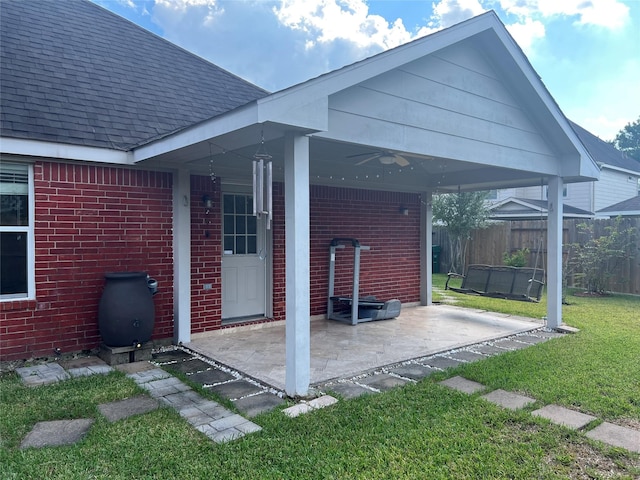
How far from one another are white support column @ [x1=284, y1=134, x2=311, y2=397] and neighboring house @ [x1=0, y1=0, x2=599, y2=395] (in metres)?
0.01

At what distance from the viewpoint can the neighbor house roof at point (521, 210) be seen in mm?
16836

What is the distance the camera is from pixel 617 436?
3.38 meters

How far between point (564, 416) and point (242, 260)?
4.80 metres

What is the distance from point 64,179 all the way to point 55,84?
155 centimetres

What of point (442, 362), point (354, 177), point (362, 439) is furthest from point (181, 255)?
point (362, 439)

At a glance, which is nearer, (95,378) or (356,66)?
(356,66)

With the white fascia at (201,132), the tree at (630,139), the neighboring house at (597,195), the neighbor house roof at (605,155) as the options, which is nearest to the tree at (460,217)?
the neighboring house at (597,195)

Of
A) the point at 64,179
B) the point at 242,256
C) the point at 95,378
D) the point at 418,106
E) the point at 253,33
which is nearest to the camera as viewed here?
the point at 95,378

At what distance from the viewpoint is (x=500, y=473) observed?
284cm

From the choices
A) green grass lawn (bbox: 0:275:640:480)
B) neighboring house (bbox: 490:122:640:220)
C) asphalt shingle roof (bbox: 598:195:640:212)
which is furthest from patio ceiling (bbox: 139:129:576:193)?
asphalt shingle roof (bbox: 598:195:640:212)

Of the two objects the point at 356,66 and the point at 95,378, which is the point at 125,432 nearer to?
the point at 95,378

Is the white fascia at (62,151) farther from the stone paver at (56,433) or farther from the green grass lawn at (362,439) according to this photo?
the stone paver at (56,433)

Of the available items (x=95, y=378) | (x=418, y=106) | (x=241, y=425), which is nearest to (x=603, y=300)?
(x=418, y=106)

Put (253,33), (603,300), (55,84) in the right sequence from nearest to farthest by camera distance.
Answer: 1. (55,84)
2. (603,300)
3. (253,33)
